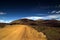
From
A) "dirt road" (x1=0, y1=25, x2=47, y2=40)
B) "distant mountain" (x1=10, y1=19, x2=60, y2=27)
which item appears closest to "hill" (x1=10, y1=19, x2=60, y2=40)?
"distant mountain" (x1=10, y1=19, x2=60, y2=27)

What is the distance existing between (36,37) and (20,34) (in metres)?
0.27

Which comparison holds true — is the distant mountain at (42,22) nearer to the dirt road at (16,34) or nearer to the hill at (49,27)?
the hill at (49,27)

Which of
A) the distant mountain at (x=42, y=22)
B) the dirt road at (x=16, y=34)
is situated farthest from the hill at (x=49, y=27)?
the dirt road at (x=16, y=34)

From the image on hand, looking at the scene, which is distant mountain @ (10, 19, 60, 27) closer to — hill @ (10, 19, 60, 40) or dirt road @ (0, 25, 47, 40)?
hill @ (10, 19, 60, 40)

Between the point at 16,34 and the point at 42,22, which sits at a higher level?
the point at 42,22

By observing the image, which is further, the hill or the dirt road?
the hill

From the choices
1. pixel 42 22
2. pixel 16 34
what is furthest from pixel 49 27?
pixel 16 34

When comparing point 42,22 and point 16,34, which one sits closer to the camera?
point 16,34

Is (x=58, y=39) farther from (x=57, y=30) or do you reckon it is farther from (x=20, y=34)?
(x=20, y=34)

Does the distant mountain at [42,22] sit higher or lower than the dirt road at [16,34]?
higher

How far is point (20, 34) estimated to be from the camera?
1.47m

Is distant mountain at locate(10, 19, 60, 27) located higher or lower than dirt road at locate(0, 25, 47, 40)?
higher

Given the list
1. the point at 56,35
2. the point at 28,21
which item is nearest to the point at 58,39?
the point at 56,35

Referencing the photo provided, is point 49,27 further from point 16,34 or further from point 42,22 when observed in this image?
point 16,34
